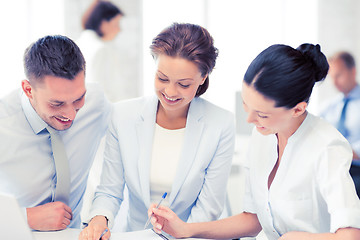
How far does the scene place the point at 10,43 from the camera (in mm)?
4129

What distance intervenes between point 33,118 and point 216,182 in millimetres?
719

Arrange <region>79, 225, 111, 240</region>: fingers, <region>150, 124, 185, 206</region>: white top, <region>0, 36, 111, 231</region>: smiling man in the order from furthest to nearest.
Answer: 1. <region>150, 124, 185, 206</region>: white top
2. <region>0, 36, 111, 231</region>: smiling man
3. <region>79, 225, 111, 240</region>: fingers

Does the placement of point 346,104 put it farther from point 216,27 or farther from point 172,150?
point 172,150

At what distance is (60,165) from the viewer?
5.09ft

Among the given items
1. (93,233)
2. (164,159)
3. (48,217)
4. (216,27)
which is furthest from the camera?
(216,27)

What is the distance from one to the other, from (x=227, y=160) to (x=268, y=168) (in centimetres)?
26

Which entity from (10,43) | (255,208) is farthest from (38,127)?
(10,43)

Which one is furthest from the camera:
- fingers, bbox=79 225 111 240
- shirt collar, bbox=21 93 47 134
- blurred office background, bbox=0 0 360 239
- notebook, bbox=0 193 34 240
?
blurred office background, bbox=0 0 360 239

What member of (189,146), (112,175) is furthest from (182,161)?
(112,175)

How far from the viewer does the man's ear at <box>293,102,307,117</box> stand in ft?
4.09

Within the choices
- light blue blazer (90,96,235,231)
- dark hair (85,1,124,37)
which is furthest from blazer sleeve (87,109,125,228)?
dark hair (85,1,124,37)

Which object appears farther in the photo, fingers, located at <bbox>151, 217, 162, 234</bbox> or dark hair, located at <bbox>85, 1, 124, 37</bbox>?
dark hair, located at <bbox>85, 1, 124, 37</bbox>

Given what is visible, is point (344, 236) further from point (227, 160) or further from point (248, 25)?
point (248, 25)

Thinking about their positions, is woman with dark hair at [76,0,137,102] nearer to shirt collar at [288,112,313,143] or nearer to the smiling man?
the smiling man
